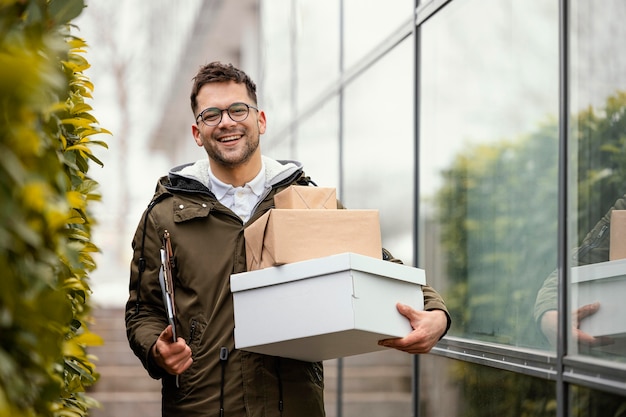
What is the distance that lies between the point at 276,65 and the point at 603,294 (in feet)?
25.0

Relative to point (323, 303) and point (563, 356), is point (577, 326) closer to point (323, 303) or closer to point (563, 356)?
point (563, 356)

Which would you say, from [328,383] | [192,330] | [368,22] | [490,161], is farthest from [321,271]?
[328,383]

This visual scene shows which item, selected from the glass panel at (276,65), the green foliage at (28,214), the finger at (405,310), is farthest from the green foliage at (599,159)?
the glass panel at (276,65)

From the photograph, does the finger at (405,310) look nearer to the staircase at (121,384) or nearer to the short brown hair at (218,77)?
the short brown hair at (218,77)

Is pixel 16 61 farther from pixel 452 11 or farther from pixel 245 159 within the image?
pixel 452 11

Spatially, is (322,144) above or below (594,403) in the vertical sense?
above

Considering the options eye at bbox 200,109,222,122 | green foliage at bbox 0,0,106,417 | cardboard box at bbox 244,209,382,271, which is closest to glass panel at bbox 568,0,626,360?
cardboard box at bbox 244,209,382,271

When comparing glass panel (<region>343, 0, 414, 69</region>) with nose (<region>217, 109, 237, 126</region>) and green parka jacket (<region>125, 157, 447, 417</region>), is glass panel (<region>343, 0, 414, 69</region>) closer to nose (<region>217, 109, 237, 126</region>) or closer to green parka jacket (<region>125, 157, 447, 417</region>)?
nose (<region>217, 109, 237, 126</region>)

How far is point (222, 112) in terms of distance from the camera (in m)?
3.16

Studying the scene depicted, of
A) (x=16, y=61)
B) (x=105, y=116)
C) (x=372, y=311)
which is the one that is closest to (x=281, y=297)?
(x=372, y=311)

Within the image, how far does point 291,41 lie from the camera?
30.1 ft

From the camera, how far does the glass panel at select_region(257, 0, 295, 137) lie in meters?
9.38

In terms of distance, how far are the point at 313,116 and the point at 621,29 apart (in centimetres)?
518

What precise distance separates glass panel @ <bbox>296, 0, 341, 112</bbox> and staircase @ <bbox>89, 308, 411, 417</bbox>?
2.02m
